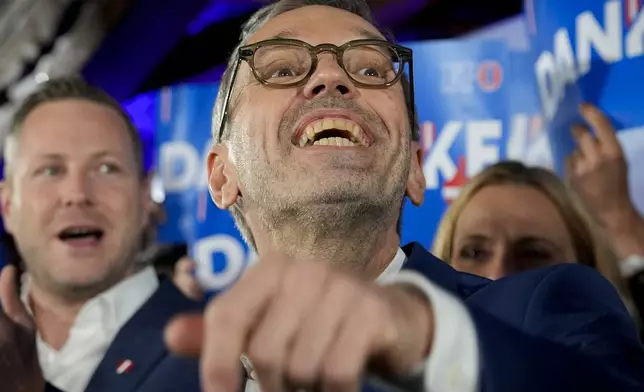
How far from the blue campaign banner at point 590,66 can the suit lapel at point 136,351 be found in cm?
84

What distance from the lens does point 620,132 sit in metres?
1.58

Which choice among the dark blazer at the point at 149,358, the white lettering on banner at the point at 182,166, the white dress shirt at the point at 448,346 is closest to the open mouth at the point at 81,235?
the dark blazer at the point at 149,358

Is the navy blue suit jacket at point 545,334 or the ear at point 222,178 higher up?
the ear at point 222,178

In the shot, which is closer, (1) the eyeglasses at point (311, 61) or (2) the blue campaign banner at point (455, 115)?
(1) the eyeglasses at point (311, 61)

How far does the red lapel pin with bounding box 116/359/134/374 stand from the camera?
124 centimetres

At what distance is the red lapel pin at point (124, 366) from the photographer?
1.24m

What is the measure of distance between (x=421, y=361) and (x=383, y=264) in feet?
1.83

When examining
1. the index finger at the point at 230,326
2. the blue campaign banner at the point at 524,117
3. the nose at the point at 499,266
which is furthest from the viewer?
the blue campaign banner at the point at 524,117

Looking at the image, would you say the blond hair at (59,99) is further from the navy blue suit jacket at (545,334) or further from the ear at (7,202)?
the navy blue suit jacket at (545,334)

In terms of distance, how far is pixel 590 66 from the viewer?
162 cm

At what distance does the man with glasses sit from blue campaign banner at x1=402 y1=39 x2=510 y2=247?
0.65m

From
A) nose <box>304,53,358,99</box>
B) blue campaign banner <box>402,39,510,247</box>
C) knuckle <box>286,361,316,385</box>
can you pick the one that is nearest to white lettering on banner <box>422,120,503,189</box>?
blue campaign banner <box>402,39,510,247</box>

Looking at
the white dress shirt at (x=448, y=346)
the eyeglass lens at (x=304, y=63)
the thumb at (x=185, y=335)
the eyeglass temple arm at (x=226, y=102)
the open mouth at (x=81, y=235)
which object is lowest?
the open mouth at (x=81, y=235)

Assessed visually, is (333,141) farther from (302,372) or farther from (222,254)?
(222,254)
